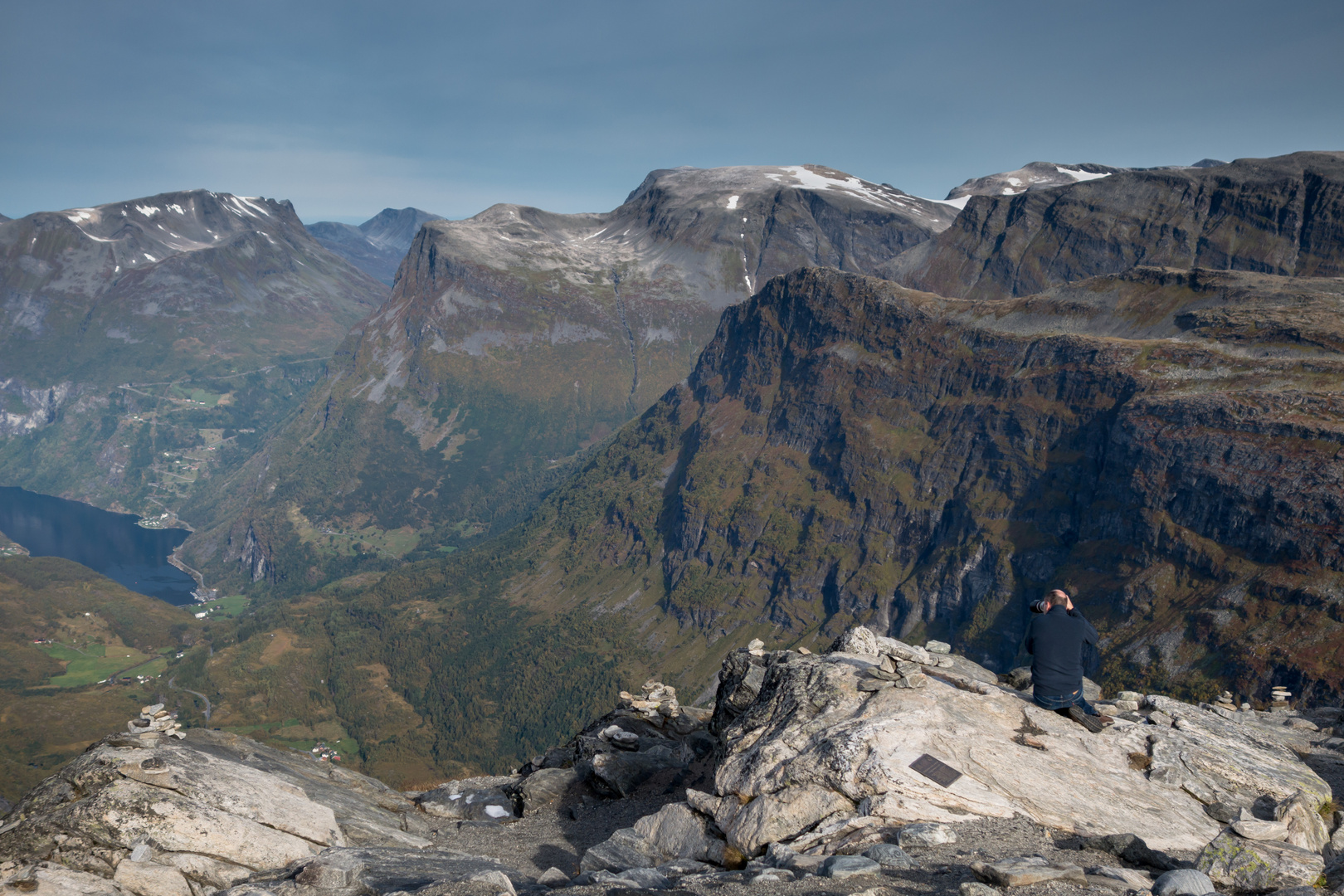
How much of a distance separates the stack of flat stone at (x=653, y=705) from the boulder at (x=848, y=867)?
34.5 meters

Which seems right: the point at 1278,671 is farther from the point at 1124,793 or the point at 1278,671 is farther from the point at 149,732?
the point at 149,732

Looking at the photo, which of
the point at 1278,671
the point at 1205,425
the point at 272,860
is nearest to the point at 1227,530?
the point at 1205,425

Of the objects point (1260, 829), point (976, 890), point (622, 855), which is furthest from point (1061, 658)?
point (622, 855)

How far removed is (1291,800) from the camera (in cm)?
2506

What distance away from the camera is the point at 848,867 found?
21.2 m

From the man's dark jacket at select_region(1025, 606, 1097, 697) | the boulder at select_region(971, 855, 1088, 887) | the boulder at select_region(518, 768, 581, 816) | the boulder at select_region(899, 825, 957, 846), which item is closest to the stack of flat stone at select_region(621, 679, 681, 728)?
the boulder at select_region(518, 768, 581, 816)

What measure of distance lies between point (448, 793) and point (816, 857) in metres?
31.1

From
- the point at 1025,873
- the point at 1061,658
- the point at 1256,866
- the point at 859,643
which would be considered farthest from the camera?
the point at 859,643

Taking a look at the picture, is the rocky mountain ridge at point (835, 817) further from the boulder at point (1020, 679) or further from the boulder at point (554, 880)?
the boulder at point (1020, 679)

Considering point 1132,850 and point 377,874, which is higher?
point 1132,850

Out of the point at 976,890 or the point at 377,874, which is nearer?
the point at 976,890

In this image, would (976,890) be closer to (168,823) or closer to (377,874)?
(377,874)

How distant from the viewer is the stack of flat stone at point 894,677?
31047 mm

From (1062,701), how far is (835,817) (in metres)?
11.4
